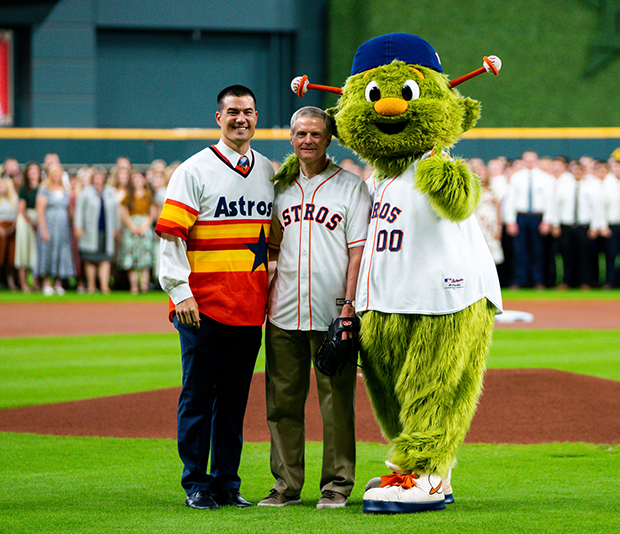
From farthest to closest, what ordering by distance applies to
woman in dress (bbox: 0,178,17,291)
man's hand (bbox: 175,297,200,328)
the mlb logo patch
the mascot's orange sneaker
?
woman in dress (bbox: 0,178,17,291) → man's hand (bbox: 175,297,200,328) → the mlb logo patch → the mascot's orange sneaker

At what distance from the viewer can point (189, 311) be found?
4281 millimetres

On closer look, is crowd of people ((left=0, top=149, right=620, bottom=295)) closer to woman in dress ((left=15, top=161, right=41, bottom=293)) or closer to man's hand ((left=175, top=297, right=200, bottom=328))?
woman in dress ((left=15, top=161, right=41, bottom=293))

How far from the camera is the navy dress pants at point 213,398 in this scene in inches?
173

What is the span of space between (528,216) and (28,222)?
8665mm

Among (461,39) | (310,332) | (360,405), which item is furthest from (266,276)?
(461,39)

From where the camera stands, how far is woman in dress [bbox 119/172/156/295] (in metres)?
14.7

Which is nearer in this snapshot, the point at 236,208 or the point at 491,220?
the point at 236,208

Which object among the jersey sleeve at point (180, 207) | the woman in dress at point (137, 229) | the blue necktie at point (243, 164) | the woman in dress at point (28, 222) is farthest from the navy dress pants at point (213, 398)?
the woman in dress at point (28, 222)

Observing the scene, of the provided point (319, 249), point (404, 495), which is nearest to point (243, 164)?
point (319, 249)

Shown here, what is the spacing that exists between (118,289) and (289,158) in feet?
39.4

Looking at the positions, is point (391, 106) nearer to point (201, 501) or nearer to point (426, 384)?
point (426, 384)

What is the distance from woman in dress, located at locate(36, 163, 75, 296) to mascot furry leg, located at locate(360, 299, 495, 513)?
37.8ft

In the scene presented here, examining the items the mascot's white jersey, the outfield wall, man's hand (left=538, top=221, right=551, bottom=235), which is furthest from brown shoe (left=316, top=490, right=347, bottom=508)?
the outfield wall

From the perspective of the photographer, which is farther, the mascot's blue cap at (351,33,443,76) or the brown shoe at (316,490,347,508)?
the mascot's blue cap at (351,33,443,76)
